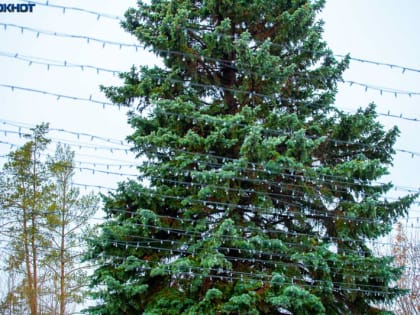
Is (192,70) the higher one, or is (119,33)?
(119,33)

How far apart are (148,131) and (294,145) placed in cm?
209

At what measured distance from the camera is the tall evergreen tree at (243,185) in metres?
5.74

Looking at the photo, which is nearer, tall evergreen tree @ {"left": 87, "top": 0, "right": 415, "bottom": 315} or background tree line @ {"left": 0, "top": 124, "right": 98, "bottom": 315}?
tall evergreen tree @ {"left": 87, "top": 0, "right": 415, "bottom": 315}

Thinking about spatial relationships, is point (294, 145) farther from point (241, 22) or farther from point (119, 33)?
point (119, 33)

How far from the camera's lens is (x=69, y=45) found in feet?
15.5

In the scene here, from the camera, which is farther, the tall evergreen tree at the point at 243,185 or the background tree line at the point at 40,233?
the background tree line at the point at 40,233

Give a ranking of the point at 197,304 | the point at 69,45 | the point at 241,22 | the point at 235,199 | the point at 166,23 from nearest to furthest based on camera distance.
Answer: the point at 69,45, the point at 197,304, the point at 235,199, the point at 166,23, the point at 241,22

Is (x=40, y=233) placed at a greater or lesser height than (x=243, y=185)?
greater

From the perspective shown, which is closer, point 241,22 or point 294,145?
point 294,145

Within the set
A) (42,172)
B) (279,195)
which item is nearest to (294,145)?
(279,195)

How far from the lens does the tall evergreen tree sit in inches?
226

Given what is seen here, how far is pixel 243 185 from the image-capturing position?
6.18 metres

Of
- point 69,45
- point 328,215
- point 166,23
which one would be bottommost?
point 328,215

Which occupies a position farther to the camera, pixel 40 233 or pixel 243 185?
pixel 40 233
